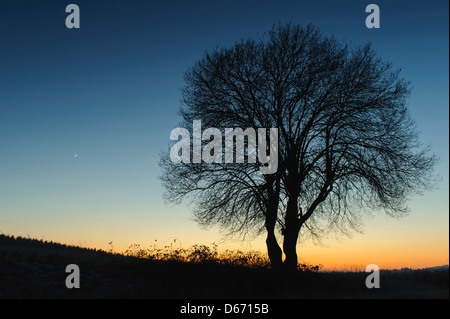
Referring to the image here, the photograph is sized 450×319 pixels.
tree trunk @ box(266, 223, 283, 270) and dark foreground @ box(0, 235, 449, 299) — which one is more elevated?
tree trunk @ box(266, 223, 283, 270)

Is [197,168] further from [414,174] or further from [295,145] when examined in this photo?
[414,174]

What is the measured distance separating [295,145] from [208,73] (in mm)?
5269

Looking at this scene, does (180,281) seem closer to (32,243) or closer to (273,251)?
(273,251)

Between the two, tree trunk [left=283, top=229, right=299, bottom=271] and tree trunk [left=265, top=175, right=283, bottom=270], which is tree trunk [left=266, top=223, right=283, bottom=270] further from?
tree trunk [left=283, top=229, right=299, bottom=271]

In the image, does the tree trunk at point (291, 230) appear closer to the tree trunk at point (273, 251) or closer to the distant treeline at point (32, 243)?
the tree trunk at point (273, 251)

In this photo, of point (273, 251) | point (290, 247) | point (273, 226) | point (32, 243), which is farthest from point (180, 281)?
point (32, 243)

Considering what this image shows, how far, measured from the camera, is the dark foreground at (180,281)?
14289mm

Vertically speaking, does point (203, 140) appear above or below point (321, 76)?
below

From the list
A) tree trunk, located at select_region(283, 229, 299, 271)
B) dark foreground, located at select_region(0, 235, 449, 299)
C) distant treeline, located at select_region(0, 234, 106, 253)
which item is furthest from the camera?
distant treeline, located at select_region(0, 234, 106, 253)

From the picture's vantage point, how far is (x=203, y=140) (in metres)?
19.6

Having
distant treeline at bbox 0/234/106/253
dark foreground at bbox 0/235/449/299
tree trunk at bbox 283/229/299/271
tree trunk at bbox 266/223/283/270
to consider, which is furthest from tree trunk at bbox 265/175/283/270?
distant treeline at bbox 0/234/106/253

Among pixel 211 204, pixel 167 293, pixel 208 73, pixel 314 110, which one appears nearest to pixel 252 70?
pixel 208 73

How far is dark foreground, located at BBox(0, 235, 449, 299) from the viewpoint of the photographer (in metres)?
14.3

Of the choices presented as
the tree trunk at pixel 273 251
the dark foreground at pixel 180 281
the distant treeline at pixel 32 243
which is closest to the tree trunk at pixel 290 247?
the tree trunk at pixel 273 251
